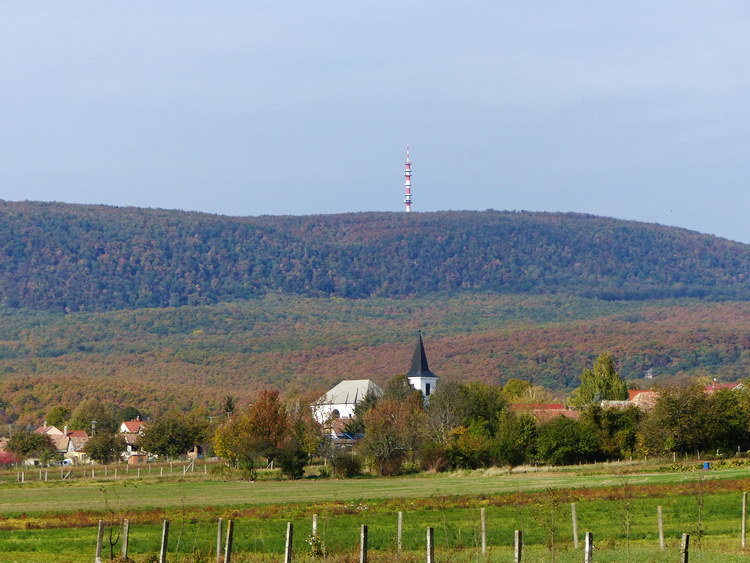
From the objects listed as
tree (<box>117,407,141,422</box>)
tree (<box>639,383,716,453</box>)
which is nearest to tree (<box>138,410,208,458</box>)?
tree (<box>117,407,141,422</box>)

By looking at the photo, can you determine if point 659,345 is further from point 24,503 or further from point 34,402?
point 24,503

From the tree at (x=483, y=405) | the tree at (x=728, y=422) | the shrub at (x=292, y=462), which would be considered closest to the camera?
the tree at (x=728, y=422)

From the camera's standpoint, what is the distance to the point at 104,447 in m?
97.3

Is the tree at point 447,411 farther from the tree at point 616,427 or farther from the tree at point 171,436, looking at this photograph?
the tree at point 171,436

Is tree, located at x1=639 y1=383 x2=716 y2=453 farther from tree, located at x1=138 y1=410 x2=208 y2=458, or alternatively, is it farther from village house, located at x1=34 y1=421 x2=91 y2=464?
village house, located at x1=34 y1=421 x2=91 y2=464

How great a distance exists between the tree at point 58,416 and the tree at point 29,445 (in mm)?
32926

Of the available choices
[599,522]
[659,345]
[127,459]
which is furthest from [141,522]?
[659,345]

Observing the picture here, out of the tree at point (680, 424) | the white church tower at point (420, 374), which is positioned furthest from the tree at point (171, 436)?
the tree at point (680, 424)

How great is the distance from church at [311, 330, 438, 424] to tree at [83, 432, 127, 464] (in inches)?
750

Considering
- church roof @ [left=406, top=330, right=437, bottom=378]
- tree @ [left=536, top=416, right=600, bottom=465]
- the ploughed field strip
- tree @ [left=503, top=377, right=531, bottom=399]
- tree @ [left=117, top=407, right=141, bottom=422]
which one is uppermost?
church roof @ [left=406, top=330, right=437, bottom=378]

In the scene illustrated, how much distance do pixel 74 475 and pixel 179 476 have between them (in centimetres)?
1157

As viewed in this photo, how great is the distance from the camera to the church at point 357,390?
120 metres

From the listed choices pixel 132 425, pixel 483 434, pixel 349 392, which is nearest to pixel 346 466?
pixel 483 434

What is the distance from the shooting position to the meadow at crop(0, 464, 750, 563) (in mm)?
28172
